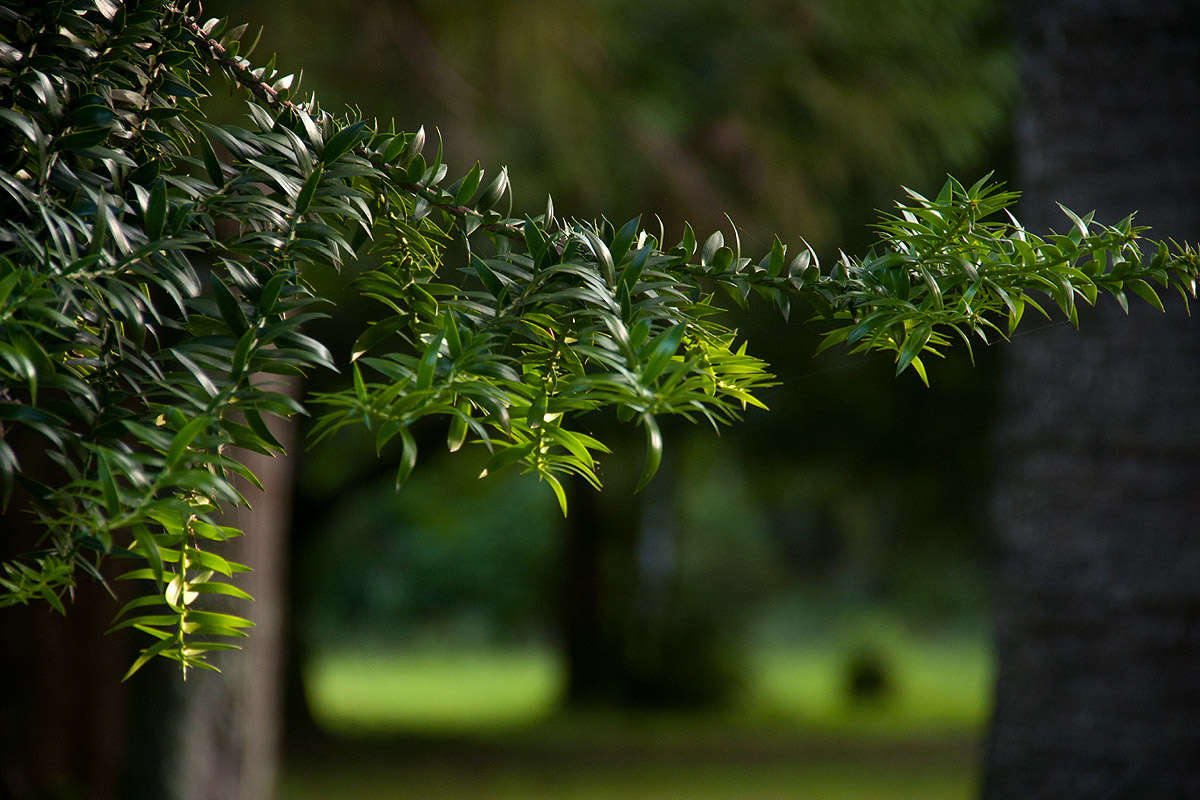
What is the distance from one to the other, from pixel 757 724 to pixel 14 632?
10.4 meters

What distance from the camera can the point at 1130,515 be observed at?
3389 millimetres

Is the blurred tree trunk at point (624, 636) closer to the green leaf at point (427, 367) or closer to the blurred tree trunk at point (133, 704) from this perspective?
the blurred tree trunk at point (133, 704)

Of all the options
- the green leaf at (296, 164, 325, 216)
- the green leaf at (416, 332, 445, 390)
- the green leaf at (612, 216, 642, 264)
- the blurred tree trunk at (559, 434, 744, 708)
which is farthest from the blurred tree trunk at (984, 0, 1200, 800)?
the blurred tree trunk at (559, 434, 744, 708)

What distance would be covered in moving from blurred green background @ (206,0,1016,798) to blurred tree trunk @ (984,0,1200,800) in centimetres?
93

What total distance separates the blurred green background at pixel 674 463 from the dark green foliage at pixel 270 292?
529 mm

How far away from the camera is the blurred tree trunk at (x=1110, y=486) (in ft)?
10.9

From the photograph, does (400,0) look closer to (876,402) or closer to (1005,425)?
(1005,425)

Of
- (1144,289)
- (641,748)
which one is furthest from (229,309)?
(641,748)

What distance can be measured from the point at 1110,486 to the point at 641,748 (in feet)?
31.6

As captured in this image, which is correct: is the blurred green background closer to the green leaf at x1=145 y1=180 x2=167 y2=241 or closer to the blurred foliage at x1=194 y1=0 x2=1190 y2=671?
the blurred foliage at x1=194 y1=0 x2=1190 y2=671

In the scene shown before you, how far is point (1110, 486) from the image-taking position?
3.40 meters

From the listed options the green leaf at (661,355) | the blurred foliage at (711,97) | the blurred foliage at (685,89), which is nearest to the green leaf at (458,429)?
the green leaf at (661,355)

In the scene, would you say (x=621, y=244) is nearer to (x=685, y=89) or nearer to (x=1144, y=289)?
(x=1144, y=289)

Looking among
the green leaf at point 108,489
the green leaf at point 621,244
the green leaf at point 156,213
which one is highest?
the green leaf at point 621,244
